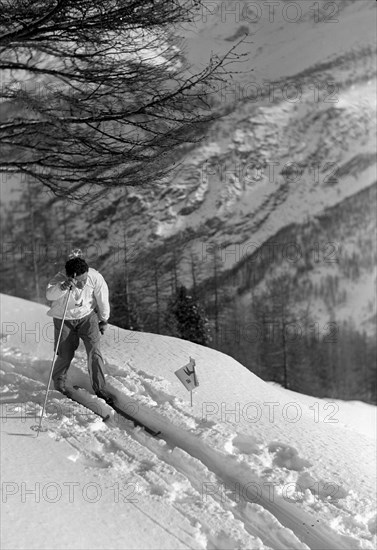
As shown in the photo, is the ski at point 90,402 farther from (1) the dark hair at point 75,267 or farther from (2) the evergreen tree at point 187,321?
(2) the evergreen tree at point 187,321

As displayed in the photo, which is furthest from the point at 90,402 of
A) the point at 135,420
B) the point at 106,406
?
the point at 135,420

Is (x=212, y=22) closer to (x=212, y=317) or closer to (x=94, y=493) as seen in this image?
(x=94, y=493)

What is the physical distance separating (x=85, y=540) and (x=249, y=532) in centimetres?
154

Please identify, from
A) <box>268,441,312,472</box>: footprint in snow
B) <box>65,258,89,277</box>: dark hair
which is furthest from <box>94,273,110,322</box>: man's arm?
<box>268,441,312,472</box>: footprint in snow

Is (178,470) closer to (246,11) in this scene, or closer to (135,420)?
(135,420)

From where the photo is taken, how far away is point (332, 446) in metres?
7.55

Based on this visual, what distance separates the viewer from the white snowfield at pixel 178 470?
5.21 m

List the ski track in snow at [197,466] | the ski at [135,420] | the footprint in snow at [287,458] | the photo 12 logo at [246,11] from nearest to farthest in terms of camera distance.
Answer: the ski track in snow at [197,466], the footprint in snow at [287,458], the ski at [135,420], the photo 12 logo at [246,11]

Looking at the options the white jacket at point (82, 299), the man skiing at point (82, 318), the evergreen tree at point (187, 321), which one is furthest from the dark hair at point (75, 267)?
the evergreen tree at point (187, 321)

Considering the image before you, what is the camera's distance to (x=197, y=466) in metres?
6.36

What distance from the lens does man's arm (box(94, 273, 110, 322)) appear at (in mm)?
7730

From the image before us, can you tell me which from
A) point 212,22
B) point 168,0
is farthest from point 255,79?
point 168,0

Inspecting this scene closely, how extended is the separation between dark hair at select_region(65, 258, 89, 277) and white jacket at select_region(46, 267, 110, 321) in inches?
6.9

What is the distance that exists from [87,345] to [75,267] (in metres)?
1.16
